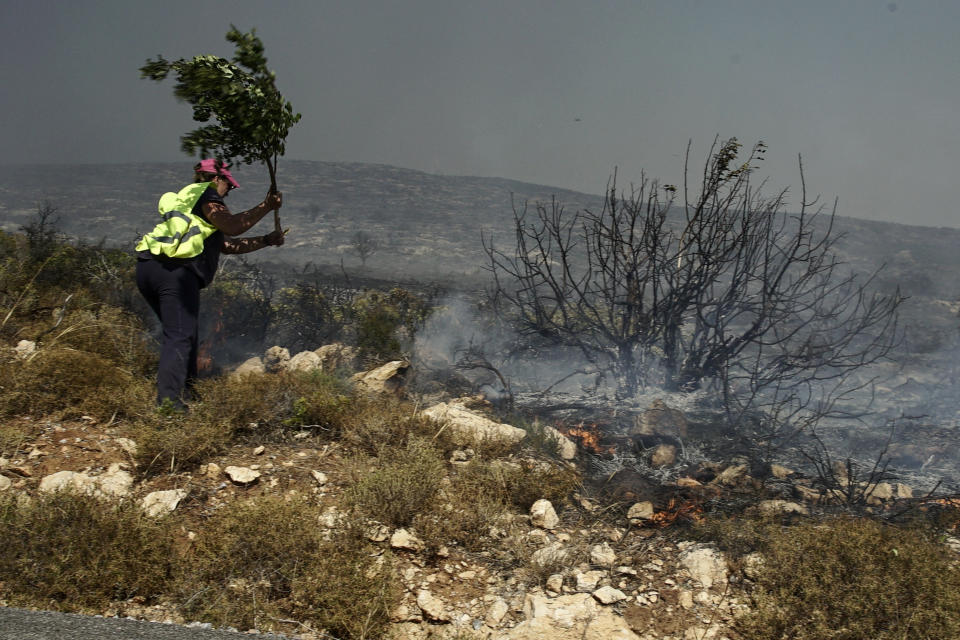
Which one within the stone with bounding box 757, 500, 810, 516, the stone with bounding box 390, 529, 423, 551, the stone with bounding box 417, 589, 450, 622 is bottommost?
the stone with bounding box 417, 589, 450, 622

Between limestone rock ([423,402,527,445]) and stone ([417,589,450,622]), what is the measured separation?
5.06 ft

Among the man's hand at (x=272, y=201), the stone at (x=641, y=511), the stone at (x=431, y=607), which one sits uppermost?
the man's hand at (x=272, y=201)

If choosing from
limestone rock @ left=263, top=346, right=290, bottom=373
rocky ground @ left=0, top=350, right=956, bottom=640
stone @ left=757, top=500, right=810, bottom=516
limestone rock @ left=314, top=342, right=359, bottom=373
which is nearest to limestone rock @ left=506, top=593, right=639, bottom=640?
rocky ground @ left=0, top=350, right=956, bottom=640

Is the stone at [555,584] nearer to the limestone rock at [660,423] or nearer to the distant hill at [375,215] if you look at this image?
the limestone rock at [660,423]

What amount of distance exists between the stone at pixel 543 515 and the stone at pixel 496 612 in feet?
2.40

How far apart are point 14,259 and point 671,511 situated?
21.7ft

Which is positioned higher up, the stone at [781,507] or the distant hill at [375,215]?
the distant hill at [375,215]

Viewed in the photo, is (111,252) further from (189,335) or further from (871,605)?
(871,605)

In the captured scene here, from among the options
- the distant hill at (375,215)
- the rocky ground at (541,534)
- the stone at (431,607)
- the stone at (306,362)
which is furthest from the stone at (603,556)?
the distant hill at (375,215)

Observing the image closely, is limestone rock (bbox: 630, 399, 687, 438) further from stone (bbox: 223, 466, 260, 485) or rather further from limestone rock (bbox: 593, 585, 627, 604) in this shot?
stone (bbox: 223, 466, 260, 485)

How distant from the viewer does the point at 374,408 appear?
4.32 meters

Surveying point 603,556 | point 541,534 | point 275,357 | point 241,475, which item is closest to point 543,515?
point 541,534

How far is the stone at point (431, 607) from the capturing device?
102 inches

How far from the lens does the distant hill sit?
13.2 metres
